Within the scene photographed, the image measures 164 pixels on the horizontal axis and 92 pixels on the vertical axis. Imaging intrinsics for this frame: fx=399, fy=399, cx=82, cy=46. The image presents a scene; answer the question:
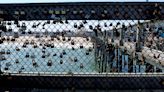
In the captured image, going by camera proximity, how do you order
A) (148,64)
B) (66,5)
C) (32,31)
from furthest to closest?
(148,64) → (32,31) → (66,5)

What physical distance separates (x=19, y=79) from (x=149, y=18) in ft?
8.23

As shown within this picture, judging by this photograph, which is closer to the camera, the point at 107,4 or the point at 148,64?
the point at 107,4

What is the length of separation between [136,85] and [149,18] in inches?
Answer: 46.9

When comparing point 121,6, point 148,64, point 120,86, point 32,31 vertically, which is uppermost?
point 121,6

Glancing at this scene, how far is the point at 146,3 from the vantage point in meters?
6.86

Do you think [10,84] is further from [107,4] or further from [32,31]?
[107,4]

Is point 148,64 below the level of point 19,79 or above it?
below

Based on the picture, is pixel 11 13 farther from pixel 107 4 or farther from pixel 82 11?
pixel 107 4

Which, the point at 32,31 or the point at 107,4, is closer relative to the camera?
the point at 107,4

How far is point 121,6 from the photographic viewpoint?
6859mm

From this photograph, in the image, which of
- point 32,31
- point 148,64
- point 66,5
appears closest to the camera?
point 66,5

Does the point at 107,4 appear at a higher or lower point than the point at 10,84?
higher

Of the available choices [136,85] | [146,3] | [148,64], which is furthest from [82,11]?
[148,64]

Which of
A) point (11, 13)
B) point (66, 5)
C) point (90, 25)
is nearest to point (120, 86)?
point (90, 25)
